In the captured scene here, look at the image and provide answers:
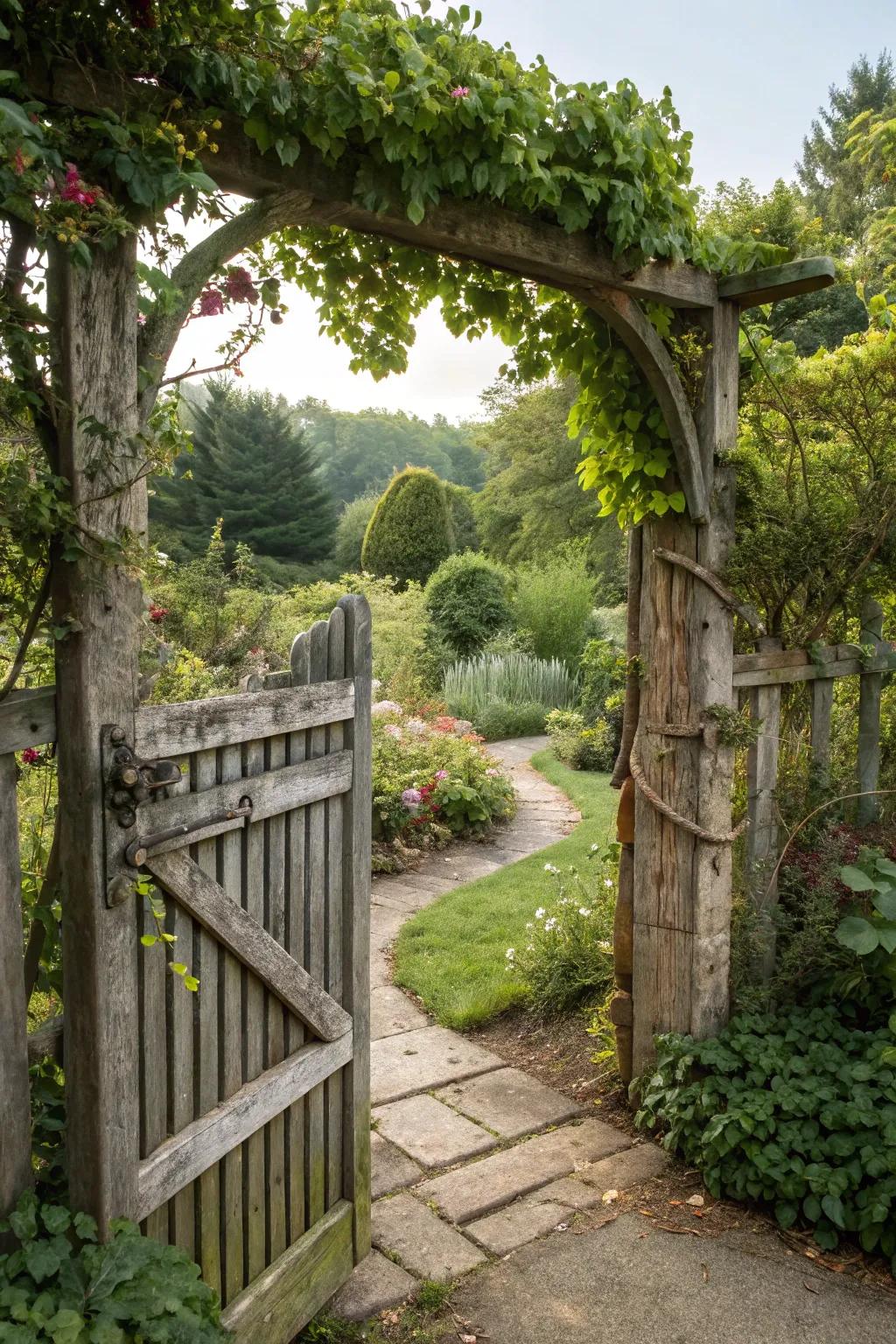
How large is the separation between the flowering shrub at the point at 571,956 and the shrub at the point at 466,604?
28.8 feet

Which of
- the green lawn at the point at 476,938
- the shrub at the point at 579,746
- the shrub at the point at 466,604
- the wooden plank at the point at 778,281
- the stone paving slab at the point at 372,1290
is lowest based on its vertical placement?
the stone paving slab at the point at 372,1290

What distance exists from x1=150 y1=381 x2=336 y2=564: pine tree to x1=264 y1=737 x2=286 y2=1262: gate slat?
2085 cm

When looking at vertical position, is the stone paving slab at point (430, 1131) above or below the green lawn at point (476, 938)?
below

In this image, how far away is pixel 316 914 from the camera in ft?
8.59

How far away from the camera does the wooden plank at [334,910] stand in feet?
8.69

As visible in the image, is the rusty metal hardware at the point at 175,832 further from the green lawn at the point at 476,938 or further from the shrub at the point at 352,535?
the shrub at the point at 352,535

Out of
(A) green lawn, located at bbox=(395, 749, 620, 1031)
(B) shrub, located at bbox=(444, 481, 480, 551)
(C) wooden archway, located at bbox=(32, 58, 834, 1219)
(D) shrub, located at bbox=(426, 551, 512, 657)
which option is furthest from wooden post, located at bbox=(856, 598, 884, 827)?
(B) shrub, located at bbox=(444, 481, 480, 551)

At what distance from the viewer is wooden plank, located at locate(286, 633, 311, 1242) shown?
8.20 ft

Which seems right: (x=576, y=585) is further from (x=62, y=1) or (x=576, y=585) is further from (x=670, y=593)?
(x=62, y=1)

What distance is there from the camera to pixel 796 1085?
3172 millimetres

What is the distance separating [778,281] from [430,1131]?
3.24m

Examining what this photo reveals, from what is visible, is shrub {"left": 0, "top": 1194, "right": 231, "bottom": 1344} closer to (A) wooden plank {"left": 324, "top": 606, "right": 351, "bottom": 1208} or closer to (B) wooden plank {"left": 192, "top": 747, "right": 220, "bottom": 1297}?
(B) wooden plank {"left": 192, "top": 747, "right": 220, "bottom": 1297}

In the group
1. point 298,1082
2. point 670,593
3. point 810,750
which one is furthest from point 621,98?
point 298,1082

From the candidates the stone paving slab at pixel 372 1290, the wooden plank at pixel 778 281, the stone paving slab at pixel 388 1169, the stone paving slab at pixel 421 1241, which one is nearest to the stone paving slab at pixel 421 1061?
the stone paving slab at pixel 388 1169
